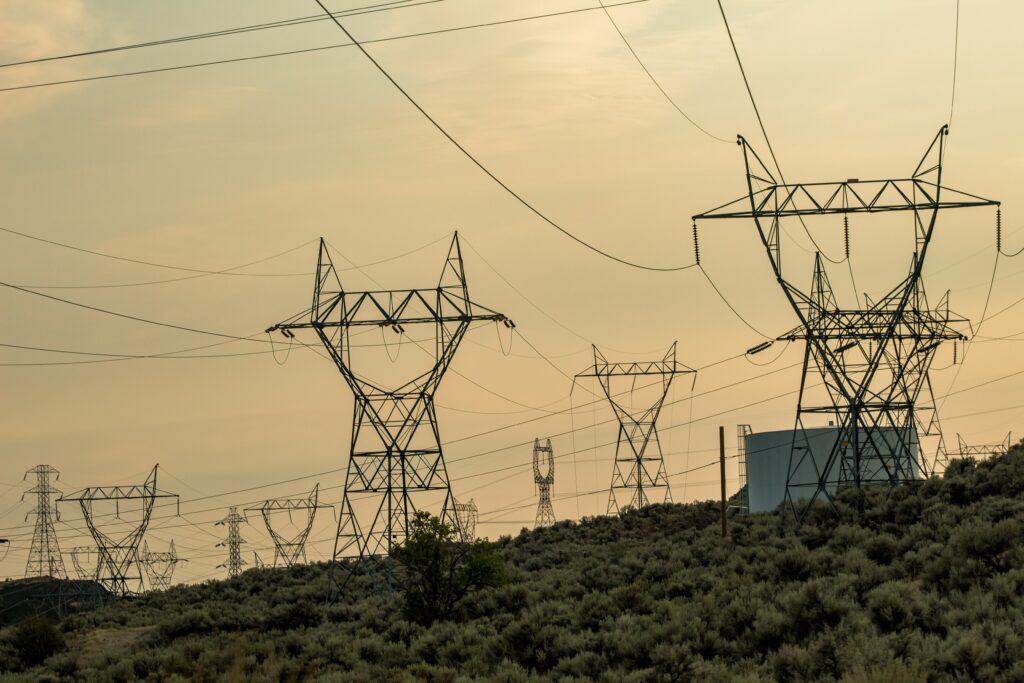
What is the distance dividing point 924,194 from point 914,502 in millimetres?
11873

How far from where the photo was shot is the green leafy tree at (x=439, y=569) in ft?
165

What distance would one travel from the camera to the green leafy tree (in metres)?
50.4

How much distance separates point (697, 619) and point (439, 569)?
58.7ft

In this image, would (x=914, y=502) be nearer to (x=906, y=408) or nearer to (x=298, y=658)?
(x=906, y=408)

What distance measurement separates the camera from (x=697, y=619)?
116ft

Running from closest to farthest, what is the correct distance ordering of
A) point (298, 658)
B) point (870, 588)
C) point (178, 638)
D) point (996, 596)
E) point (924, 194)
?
point (996, 596)
point (870, 588)
point (298, 658)
point (924, 194)
point (178, 638)

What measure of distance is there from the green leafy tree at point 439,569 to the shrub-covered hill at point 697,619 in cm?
89

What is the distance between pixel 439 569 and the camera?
5169cm

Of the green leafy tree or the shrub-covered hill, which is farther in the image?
the green leafy tree

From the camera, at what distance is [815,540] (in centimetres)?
5019

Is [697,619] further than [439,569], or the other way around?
[439,569]

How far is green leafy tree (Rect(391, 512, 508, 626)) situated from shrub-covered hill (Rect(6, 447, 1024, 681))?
89cm

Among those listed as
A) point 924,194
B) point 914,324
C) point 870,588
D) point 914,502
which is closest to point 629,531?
point 914,324

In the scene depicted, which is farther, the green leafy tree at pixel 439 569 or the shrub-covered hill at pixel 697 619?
the green leafy tree at pixel 439 569
